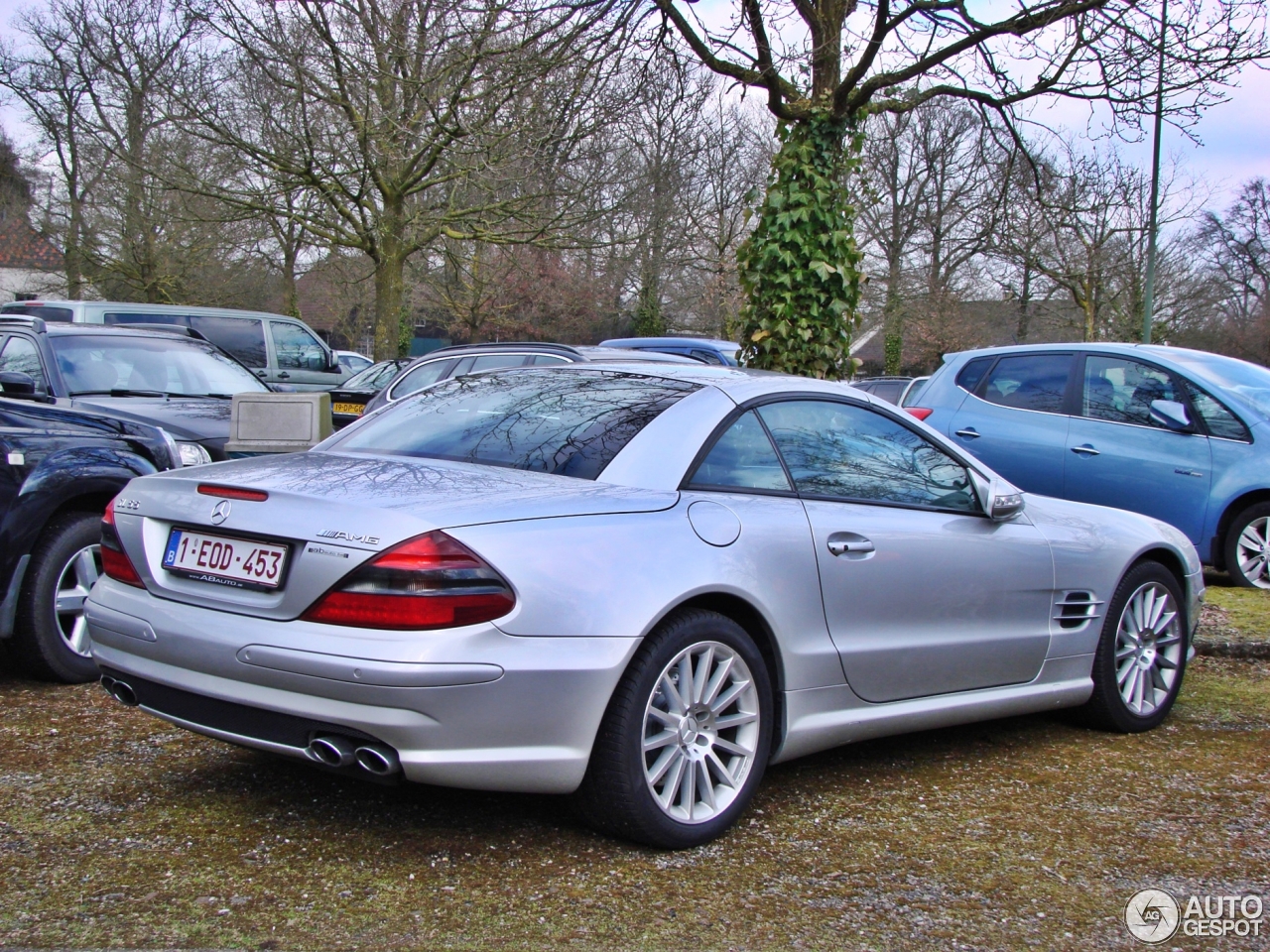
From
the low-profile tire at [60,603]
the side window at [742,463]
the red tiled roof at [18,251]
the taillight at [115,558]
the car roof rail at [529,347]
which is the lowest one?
the low-profile tire at [60,603]

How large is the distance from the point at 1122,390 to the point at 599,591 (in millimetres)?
6394

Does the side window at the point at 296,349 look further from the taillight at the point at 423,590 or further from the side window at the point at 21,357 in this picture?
the taillight at the point at 423,590

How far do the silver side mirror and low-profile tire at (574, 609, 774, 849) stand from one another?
128cm

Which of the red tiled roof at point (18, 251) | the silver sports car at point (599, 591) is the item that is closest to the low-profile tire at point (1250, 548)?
the silver sports car at point (599, 591)

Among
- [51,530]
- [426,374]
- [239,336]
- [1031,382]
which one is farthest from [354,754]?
[239,336]

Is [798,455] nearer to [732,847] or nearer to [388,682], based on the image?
[732,847]

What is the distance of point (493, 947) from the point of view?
2.76 m

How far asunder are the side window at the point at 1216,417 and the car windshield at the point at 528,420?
5.46 m

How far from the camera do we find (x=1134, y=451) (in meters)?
8.25

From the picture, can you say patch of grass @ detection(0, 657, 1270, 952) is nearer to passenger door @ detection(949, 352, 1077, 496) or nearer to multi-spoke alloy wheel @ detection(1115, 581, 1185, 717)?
multi-spoke alloy wheel @ detection(1115, 581, 1185, 717)

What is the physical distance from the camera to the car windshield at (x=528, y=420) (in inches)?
145

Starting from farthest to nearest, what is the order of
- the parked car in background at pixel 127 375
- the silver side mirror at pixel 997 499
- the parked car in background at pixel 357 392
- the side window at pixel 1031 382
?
1. the parked car in background at pixel 357 392
2. the side window at pixel 1031 382
3. the parked car in background at pixel 127 375
4. the silver side mirror at pixel 997 499

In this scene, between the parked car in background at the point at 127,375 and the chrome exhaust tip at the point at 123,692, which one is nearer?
the chrome exhaust tip at the point at 123,692

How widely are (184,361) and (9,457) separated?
4.57 meters
